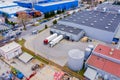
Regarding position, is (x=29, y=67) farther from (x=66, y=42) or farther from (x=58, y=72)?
(x=66, y=42)

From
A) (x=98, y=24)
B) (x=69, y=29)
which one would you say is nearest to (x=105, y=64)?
(x=69, y=29)

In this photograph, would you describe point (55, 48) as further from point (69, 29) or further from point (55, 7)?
point (55, 7)

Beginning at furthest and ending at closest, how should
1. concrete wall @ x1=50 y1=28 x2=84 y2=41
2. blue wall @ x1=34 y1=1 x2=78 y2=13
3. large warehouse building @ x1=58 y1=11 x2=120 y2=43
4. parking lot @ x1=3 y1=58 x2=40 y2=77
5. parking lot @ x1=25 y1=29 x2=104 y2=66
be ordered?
blue wall @ x1=34 y1=1 x2=78 y2=13 < large warehouse building @ x1=58 y1=11 x2=120 y2=43 < concrete wall @ x1=50 y1=28 x2=84 y2=41 < parking lot @ x1=25 y1=29 x2=104 y2=66 < parking lot @ x1=3 y1=58 x2=40 y2=77

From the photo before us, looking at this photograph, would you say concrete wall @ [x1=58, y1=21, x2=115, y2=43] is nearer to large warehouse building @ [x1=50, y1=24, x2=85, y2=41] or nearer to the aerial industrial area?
the aerial industrial area

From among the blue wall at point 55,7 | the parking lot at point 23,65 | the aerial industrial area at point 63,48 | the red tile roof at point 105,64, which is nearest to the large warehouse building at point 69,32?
the aerial industrial area at point 63,48

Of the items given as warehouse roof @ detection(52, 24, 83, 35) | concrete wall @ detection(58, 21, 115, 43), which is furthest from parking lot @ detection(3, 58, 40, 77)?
concrete wall @ detection(58, 21, 115, 43)

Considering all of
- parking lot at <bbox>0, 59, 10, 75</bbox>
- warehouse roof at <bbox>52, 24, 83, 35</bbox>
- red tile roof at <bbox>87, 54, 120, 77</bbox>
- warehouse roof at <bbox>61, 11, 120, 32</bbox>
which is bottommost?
parking lot at <bbox>0, 59, 10, 75</bbox>

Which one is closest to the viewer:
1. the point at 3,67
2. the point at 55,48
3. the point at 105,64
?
the point at 105,64

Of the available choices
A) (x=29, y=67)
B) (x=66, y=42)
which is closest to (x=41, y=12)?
(x=66, y=42)
